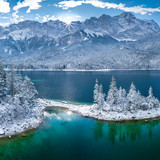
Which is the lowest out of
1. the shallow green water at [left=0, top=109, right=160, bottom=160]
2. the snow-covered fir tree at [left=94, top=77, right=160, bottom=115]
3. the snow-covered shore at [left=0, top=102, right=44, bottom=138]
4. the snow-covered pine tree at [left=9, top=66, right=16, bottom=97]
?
the shallow green water at [left=0, top=109, right=160, bottom=160]

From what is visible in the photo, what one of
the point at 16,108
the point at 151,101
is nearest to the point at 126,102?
the point at 151,101

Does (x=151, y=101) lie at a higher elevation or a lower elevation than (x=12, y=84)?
lower

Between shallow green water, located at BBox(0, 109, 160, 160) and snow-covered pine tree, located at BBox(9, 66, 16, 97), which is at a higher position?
snow-covered pine tree, located at BBox(9, 66, 16, 97)

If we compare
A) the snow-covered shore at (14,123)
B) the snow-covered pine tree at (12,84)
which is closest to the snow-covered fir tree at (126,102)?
the snow-covered shore at (14,123)

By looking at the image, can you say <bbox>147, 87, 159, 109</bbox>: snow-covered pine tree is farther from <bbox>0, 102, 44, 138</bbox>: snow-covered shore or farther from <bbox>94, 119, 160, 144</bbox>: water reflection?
<bbox>0, 102, 44, 138</bbox>: snow-covered shore

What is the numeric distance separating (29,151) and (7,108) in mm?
19874

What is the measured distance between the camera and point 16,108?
5947 centimetres

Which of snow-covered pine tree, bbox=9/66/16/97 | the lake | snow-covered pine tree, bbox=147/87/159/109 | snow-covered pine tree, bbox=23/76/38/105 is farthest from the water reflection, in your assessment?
snow-covered pine tree, bbox=9/66/16/97

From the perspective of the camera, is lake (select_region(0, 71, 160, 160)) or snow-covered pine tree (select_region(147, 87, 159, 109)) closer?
lake (select_region(0, 71, 160, 160))

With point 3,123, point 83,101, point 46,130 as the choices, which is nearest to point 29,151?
point 46,130

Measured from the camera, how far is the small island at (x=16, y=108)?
54.2 metres

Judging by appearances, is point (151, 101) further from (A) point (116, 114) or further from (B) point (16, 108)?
(B) point (16, 108)

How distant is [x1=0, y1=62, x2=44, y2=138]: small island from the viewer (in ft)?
178

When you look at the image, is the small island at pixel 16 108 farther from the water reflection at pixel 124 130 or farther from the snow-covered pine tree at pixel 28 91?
the water reflection at pixel 124 130
